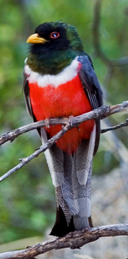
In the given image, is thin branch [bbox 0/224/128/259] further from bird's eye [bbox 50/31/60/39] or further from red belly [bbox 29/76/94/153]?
bird's eye [bbox 50/31/60/39]

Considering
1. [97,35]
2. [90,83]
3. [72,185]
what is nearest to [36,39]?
[90,83]

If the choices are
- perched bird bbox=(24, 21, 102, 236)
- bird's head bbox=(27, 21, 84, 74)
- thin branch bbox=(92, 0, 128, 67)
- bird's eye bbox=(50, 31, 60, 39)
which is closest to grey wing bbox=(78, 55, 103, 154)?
perched bird bbox=(24, 21, 102, 236)

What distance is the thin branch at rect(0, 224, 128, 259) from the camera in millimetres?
3184

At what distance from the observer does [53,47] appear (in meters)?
4.13

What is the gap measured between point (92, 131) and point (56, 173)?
509 millimetres

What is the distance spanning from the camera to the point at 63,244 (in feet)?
11.1

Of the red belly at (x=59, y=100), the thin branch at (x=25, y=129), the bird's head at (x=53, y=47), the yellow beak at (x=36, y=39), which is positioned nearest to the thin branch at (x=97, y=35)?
the bird's head at (x=53, y=47)

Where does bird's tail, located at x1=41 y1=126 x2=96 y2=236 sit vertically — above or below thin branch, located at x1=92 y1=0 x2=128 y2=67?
below

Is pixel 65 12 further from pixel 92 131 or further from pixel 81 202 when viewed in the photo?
pixel 81 202

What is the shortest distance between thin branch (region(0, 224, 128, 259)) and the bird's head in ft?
4.43

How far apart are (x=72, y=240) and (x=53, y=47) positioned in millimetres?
1709

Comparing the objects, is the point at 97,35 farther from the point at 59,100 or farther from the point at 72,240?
the point at 72,240

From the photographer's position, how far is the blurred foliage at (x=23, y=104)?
634cm

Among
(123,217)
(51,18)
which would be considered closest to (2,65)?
(51,18)
